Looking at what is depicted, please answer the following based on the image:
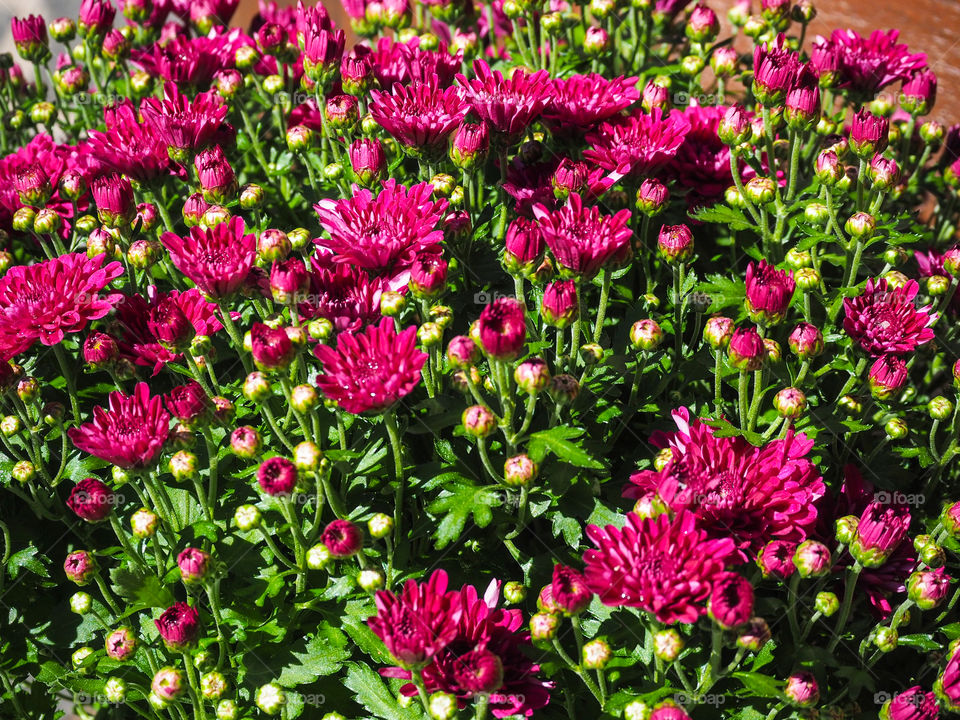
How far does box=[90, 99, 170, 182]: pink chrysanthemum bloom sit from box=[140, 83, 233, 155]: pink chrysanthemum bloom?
0.10 ft

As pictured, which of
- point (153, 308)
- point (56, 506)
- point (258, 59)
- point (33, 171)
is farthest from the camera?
point (258, 59)

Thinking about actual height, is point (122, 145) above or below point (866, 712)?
above

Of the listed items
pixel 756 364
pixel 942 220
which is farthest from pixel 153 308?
pixel 942 220

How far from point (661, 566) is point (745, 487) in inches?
11.3

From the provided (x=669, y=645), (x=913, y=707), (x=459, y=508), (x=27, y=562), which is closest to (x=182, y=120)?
(x=27, y=562)

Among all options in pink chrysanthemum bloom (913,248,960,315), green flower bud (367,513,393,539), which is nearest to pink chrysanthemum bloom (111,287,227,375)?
green flower bud (367,513,393,539)

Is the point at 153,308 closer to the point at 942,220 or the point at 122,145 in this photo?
the point at 122,145

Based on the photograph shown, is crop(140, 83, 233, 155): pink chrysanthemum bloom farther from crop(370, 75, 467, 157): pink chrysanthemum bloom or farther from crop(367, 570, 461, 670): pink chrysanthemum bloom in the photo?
crop(367, 570, 461, 670): pink chrysanthemum bloom

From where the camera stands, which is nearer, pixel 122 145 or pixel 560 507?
pixel 560 507

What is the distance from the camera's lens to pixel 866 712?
202 centimetres

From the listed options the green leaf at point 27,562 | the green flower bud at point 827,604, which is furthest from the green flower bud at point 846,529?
the green leaf at point 27,562

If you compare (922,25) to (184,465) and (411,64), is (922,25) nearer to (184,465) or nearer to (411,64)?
(411,64)

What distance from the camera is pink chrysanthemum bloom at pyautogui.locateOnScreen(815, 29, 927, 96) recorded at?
106 inches

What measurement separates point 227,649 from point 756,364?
125 centimetres
